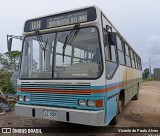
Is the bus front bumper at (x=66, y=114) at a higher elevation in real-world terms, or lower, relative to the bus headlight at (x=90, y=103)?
lower

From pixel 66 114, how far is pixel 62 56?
139 centimetres

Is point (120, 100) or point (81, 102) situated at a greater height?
point (81, 102)

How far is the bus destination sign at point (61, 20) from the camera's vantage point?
5.31 metres

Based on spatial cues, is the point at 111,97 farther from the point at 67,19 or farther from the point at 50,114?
the point at 67,19

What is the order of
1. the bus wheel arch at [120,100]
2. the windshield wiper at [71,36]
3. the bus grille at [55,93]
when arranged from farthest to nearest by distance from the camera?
the bus wheel arch at [120,100] < the windshield wiper at [71,36] < the bus grille at [55,93]

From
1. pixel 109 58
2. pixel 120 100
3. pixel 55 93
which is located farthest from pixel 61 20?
pixel 120 100

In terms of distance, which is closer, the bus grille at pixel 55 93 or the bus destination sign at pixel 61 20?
the bus grille at pixel 55 93

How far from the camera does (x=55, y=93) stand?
17.6 feet

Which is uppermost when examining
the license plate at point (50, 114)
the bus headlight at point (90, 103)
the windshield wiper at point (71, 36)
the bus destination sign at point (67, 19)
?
the bus destination sign at point (67, 19)

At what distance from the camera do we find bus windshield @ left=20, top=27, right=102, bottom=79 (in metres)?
5.21

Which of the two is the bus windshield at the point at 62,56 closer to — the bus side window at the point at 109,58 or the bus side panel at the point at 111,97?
the bus side window at the point at 109,58

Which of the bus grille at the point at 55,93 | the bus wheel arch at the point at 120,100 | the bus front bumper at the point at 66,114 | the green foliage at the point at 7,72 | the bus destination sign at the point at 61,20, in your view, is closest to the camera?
the bus front bumper at the point at 66,114

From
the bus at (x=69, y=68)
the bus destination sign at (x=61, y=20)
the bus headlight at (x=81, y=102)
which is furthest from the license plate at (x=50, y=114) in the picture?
the bus destination sign at (x=61, y=20)

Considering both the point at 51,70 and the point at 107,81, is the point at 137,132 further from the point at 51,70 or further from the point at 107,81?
the point at 51,70
